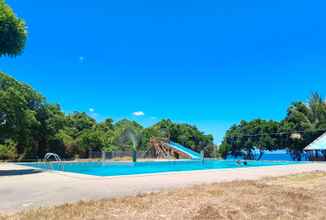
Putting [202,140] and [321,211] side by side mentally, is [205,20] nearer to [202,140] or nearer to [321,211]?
[321,211]

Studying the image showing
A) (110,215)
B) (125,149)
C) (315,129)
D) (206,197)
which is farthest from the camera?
(125,149)

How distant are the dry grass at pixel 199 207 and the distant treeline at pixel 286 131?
24365 mm

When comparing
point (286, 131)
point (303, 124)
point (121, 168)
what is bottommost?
point (121, 168)

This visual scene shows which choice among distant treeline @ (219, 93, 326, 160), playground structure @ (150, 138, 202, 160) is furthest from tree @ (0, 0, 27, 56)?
distant treeline @ (219, 93, 326, 160)

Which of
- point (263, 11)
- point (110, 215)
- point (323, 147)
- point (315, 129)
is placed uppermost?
point (263, 11)

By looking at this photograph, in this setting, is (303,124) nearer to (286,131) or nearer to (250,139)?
(286,131)

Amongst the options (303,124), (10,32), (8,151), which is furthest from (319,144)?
(8,151)

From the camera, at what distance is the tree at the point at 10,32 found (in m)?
10.4

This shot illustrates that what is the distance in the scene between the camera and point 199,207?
5.73m

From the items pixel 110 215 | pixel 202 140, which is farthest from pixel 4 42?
pixel 202 140

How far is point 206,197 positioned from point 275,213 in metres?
1.69

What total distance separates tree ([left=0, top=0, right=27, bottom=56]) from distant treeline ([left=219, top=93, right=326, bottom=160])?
84.9ft

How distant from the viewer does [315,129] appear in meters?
28.8

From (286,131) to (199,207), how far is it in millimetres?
26891
